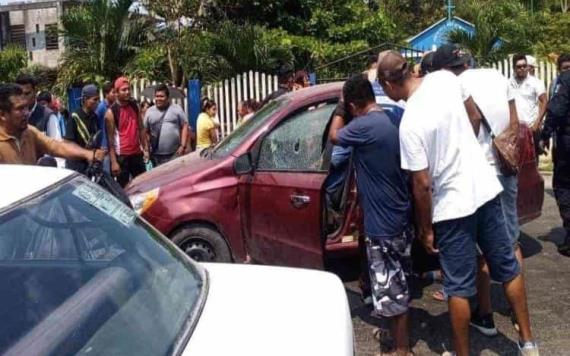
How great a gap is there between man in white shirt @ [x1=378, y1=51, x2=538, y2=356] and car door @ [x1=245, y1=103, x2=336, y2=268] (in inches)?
59.9

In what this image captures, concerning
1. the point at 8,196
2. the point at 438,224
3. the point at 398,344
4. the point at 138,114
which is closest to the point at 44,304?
the point at 8,196


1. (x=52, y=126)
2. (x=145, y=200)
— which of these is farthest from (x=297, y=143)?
(x=52, y=126)

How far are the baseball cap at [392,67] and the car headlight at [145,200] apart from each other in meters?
2.47

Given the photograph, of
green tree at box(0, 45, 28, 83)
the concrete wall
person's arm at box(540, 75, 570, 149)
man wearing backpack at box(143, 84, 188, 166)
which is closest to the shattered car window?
person's arm at box(540, 75, 570, 149)

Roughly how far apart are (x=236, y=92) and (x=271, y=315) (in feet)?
41.1

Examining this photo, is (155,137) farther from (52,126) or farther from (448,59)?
(448,59)

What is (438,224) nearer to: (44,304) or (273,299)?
(273,299)

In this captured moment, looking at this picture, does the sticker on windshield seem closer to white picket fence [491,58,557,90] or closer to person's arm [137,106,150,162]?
person's arm [137,106,150,162]

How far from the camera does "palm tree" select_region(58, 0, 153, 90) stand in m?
16.7

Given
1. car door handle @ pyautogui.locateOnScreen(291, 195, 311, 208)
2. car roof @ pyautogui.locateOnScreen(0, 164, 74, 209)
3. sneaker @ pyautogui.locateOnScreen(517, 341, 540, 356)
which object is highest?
car roof @ pyautogui.locateOnScreen(0, 164, 74, 209)

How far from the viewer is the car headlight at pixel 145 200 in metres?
6.30

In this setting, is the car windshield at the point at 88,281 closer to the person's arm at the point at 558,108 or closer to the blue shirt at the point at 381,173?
the blue shirt at the point at 381,173

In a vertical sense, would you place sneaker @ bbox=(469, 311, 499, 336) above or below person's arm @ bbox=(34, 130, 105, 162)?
below

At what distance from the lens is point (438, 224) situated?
173 inches
